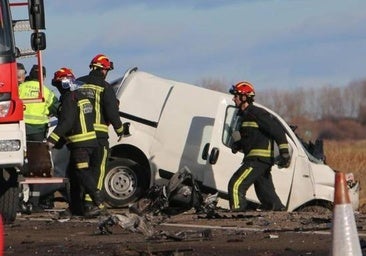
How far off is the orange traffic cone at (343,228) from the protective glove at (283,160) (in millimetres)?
7902

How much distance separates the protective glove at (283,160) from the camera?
15.6 meters

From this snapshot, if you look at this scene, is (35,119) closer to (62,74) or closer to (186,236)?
(62,74)

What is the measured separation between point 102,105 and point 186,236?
4564mm

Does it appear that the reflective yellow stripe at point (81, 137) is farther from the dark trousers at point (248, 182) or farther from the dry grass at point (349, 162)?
the dry grass at point (349, 162)

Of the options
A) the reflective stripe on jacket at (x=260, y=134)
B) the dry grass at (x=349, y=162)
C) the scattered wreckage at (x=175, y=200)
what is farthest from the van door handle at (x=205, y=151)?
the dry grass at (x=349, y=162)

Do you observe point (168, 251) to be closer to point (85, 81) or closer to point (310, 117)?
point (85, 81)

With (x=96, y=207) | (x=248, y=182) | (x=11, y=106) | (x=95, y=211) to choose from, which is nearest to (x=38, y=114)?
(x=96, y=207)

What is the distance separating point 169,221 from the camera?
1328cm

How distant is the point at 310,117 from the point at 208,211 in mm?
52404

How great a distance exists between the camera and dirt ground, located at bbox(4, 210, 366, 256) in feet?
31.4

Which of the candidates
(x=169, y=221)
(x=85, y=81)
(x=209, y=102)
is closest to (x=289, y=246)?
(x=169, y=221)

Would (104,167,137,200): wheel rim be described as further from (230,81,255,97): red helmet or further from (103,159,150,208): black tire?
(230,81,255,97): red helmet

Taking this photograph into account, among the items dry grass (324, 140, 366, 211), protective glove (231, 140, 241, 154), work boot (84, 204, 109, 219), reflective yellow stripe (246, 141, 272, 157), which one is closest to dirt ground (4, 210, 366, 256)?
work boot (84, 204, 109, 219)

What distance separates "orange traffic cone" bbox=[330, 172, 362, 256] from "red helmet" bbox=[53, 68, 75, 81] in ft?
25.3
